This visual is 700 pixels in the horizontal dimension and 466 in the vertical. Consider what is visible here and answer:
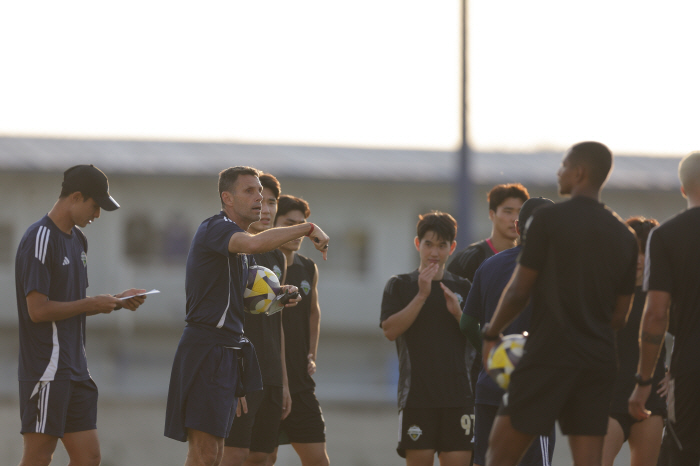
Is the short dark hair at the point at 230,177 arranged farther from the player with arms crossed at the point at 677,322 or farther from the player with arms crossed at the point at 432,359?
the player with arms crossed at the point at 677,322

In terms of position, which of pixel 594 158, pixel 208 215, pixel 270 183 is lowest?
pixel 208 215

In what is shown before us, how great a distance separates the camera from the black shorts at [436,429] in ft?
22.7

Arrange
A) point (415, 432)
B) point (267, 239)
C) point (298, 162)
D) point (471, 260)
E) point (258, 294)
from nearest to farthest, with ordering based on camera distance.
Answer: point (267, 239), point (258, 294), point (415, 432), point (471, 260), point (298, 162)

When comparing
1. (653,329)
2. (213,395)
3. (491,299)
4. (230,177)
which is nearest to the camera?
(653,329)

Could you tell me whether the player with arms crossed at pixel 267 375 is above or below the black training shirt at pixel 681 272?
below

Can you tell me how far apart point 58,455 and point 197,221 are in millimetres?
18549

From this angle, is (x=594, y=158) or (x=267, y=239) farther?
(x=267, y=239)

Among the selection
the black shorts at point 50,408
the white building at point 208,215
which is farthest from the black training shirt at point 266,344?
the white building at point 208,215

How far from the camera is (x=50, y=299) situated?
595 centimetres

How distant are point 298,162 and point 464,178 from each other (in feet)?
63.4

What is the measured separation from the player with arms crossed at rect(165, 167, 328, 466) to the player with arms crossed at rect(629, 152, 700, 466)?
208cm

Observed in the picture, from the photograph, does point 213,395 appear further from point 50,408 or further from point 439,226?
point 439,226

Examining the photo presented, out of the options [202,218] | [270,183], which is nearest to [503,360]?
[270,183]

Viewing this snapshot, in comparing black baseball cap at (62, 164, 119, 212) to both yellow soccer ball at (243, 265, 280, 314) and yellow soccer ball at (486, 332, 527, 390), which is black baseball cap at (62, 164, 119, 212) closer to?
yellow soccer ball at (243, 265, 280, 314)
